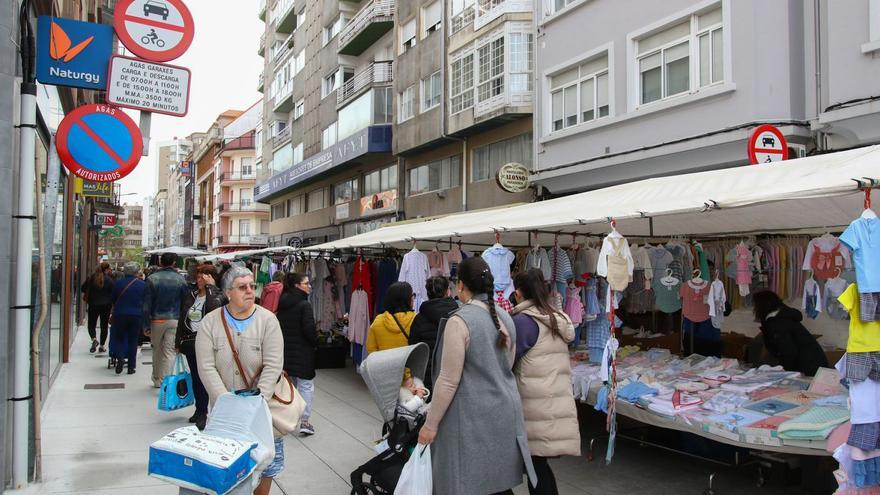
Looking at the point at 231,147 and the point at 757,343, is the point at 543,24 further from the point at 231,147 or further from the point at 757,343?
the point at 231,147

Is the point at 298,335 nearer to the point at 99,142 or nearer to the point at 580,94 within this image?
the point at 99,142

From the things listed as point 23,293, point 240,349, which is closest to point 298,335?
point 23,293

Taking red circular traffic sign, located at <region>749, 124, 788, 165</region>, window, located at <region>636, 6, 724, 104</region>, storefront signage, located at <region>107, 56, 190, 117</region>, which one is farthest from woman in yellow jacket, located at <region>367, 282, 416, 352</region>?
window, located at <region>636, 6, 724, 104</region>

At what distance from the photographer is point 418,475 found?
390cm

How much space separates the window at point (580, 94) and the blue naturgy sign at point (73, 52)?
1240 centimetres

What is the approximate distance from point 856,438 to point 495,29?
1735 centimetres

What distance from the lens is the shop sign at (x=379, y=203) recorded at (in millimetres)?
26922

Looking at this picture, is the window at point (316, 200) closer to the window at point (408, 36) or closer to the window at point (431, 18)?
the window at point (408, 36)

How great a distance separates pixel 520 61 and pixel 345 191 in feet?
50.3

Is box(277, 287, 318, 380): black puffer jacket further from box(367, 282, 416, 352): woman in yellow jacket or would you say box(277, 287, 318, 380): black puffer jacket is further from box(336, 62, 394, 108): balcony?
box(336, 62, 394, 108): balcony

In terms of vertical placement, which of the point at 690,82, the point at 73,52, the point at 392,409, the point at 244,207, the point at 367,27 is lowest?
the point at 392,409

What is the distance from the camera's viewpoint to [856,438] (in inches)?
154

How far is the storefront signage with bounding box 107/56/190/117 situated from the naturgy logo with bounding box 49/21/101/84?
0.21 metres

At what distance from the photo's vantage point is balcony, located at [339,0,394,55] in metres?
27.2
